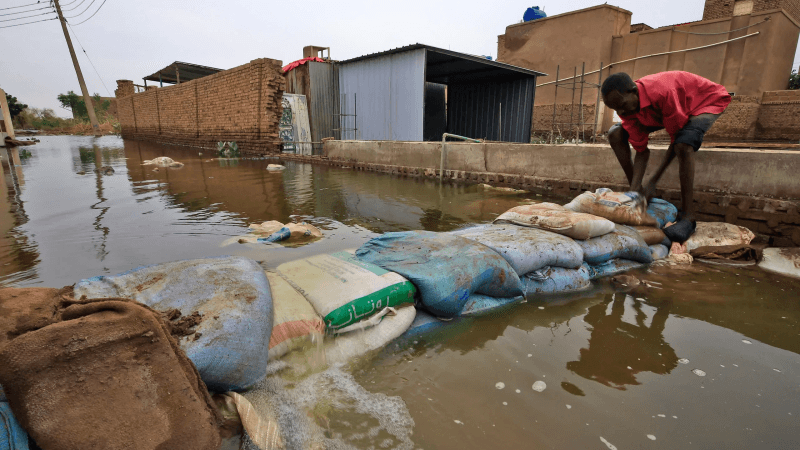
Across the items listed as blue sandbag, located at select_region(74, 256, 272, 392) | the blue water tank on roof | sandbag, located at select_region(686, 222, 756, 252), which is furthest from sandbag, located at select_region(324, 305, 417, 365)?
the blue water tank on roof

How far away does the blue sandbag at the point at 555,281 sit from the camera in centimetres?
211

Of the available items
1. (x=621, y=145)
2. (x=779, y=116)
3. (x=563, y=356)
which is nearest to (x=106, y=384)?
(x=563, y=356)

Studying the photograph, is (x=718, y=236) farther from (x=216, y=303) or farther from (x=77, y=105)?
(x=77, y=105)

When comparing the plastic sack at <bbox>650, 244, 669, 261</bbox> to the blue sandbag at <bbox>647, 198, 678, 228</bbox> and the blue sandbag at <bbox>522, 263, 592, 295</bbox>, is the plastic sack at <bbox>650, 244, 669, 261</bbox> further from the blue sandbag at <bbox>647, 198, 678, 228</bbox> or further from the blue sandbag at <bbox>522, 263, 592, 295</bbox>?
the blue sandbag at <bbox>522, 263, 592, 295</bbox>

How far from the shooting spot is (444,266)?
1.77 m

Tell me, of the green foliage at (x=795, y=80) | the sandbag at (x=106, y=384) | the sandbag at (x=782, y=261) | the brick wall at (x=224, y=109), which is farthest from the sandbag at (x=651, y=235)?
the green foliage at (x=795, y=80)

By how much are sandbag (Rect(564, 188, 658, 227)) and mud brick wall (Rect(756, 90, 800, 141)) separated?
9.90 m

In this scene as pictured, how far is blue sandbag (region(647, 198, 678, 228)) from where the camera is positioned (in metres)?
2.82

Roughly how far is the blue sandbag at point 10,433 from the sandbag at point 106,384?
0.05 feet

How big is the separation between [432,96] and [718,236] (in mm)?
9779

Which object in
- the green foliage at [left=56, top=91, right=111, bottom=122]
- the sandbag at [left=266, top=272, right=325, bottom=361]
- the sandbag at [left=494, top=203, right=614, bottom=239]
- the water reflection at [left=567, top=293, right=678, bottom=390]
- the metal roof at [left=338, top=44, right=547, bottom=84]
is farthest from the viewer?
the green foliage at [left=56, top=91, right=111, bottom=122]

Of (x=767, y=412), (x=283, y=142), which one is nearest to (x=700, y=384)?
(x=767, y=412)

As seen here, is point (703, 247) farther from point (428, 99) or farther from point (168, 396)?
point (428, 99)

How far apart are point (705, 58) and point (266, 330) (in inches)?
528
